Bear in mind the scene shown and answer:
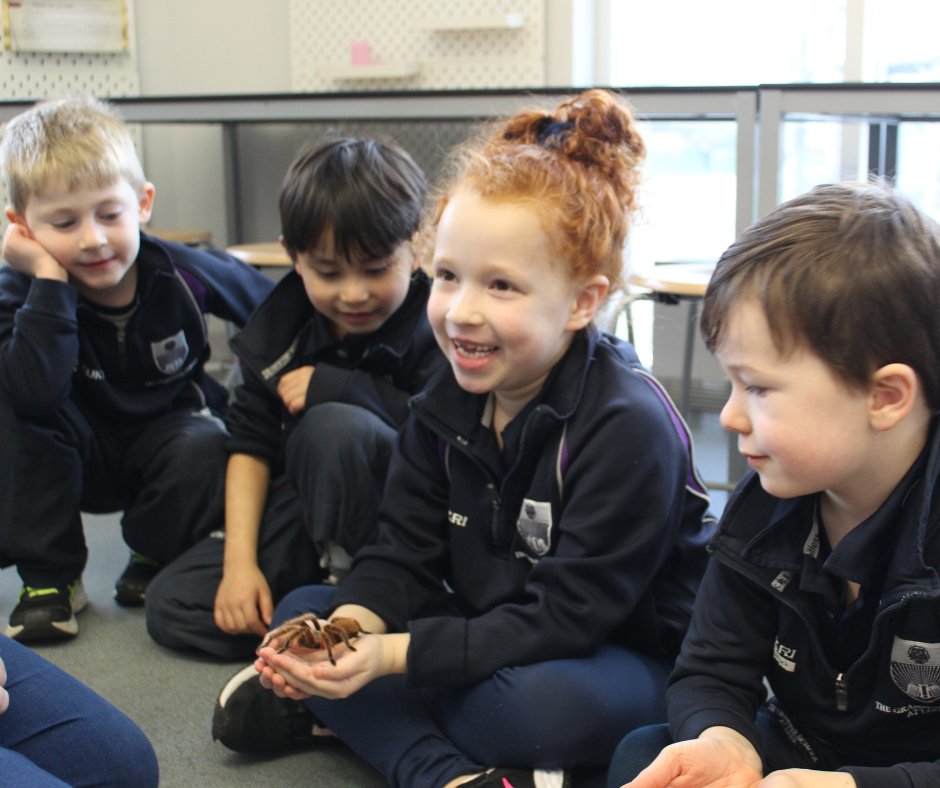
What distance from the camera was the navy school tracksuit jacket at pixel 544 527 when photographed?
115 cm

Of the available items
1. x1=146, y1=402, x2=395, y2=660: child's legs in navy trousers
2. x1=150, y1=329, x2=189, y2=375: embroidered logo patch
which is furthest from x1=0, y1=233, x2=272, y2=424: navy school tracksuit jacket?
x1=146, y1=402, x2=395, y2=660: child's legs in navy trousers

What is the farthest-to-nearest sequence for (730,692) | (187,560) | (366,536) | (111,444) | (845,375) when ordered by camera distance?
(111,444) → (187,560) → (366,536) → (730,692) → (845,375)

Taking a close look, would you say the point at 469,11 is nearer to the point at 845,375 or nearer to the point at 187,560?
the point at 187,560

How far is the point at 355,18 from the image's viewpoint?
3.61m

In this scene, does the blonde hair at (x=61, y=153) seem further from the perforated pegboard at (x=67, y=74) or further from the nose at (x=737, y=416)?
the perforated pegboard at (x=67, y=74)

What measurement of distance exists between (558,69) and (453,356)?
243 centimetres

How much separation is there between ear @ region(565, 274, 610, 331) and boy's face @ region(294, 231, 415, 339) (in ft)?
1.27

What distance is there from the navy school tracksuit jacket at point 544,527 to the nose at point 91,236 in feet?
2.02

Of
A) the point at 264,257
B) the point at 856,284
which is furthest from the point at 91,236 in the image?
the point at 856,284

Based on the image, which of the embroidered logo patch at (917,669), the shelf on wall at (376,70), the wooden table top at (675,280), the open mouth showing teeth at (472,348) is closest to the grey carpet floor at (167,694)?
the open mouth showing teeth at (472,348)

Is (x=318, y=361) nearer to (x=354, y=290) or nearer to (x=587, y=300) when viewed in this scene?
(x=354, y=290)

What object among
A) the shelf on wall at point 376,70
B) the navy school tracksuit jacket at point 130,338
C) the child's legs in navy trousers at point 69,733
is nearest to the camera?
the child's legs in navy trousers at point 69,733

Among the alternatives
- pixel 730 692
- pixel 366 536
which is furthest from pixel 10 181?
pixel 730 692

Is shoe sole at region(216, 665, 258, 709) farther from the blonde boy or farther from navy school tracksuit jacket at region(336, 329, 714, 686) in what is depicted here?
the blonde boy
